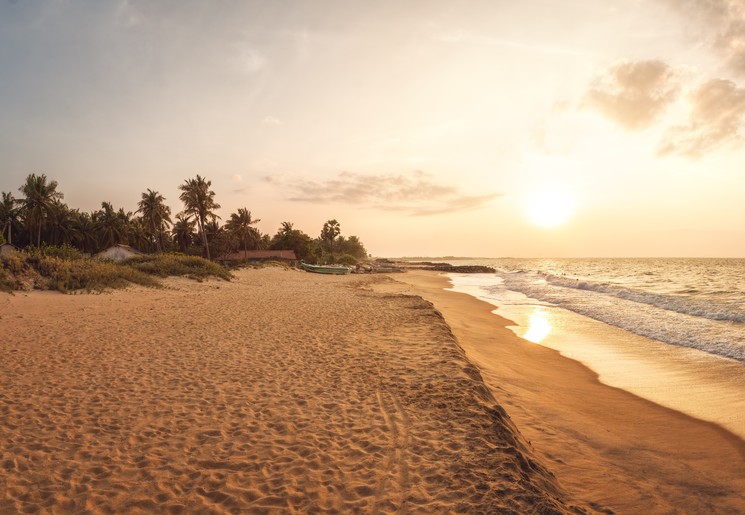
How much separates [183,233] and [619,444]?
78182 mm

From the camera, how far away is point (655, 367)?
1145 centimetres

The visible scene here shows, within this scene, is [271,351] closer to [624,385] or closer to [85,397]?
[85,397]

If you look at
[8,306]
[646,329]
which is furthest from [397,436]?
[8,306]

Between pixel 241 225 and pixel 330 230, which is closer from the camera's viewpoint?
pixel 241 225

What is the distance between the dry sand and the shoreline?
2.45 feet

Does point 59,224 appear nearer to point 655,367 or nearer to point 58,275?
point 58,275

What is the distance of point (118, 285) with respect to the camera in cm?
2172

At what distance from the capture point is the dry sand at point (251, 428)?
14.7 feet

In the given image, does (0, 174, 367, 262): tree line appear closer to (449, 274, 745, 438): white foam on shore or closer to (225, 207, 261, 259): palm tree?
(225, 207, 261, 259): palm tree

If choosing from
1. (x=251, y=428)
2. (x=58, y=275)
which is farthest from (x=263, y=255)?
(x=251, y=428)

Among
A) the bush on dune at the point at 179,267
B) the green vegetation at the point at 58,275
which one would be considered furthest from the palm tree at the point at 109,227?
the green vegetation at the point at 58,275

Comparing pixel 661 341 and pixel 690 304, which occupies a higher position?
pixel 690 304

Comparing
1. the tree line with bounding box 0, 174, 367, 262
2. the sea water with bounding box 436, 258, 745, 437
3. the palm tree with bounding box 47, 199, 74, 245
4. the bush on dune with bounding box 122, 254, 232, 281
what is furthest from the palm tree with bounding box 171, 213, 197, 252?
the sea water with bounding box 436, 258, 745, 437

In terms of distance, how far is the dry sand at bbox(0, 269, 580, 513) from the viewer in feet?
14.7
